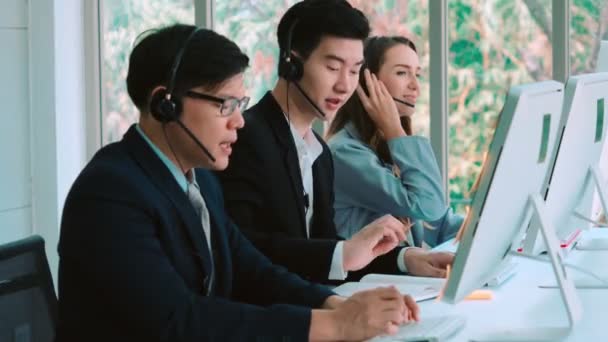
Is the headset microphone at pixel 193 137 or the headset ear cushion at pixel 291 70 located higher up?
the headset ear cushion at pixel 291 70

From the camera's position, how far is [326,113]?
2641 mm

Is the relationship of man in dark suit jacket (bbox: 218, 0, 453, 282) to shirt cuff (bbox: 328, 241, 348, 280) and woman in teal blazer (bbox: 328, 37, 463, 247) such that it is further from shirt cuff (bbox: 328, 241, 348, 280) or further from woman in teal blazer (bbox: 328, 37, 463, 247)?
woman in teal blazer (bbox: 328, 37, 463, 247)

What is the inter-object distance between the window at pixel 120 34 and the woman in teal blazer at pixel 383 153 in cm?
226

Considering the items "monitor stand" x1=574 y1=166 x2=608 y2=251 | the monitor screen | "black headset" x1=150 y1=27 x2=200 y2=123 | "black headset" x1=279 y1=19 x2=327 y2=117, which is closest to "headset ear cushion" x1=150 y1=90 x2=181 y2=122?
"black headset" x1=150 y1=27 x2=200 y2=123

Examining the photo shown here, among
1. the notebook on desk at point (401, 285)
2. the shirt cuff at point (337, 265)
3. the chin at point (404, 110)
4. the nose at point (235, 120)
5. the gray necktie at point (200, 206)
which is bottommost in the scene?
the notebook on desk at point (401, 285)

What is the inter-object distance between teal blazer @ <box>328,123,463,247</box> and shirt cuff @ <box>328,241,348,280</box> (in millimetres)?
588

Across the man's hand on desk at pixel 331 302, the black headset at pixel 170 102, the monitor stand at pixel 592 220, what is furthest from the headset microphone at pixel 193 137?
the monitor stand at pixel 592 220

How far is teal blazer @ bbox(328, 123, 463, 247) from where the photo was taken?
293cm

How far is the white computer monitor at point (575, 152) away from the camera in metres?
2.00

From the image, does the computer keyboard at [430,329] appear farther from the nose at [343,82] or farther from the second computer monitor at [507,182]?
the nose at [343,82]

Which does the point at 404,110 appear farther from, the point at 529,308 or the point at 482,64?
the point at 482,64

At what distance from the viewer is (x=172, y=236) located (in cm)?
176

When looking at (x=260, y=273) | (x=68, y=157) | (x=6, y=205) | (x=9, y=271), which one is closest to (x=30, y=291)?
(x=9, y=271)

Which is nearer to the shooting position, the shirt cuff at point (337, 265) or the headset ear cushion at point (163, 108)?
the headset ear cushion at point (163, 108)
